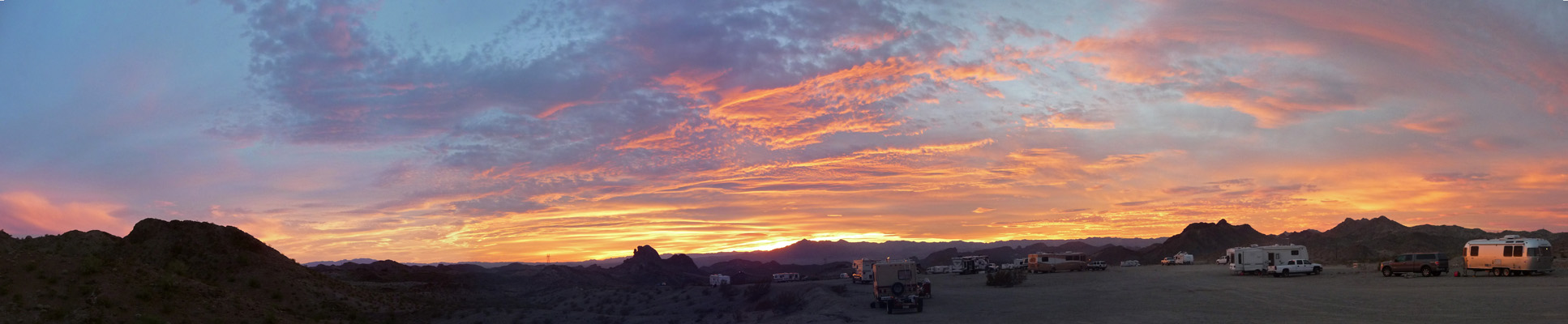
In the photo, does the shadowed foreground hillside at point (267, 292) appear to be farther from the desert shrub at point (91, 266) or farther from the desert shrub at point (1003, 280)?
the desert shrub at point (1003, 280)

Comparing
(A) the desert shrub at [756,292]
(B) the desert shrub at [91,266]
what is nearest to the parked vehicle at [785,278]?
(A) the desert shrub at [756,292]

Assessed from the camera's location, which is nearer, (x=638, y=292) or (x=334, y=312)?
(x=334, y=312)

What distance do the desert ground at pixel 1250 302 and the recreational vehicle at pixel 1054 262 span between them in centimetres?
2365

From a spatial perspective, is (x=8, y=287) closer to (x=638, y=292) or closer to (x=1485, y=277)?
(x=638, y=292)

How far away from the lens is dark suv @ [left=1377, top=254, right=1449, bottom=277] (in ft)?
147

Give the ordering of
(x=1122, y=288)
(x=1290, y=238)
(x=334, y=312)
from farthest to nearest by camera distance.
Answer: (x=1290, y=238) → (x=1122, y=288) → (x=334, y=312)

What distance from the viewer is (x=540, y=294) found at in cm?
6575

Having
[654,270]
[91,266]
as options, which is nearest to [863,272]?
[91,266]

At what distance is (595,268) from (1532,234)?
11840 cm

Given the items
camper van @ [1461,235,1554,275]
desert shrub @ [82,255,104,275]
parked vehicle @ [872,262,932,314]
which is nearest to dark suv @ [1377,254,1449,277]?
camper van @ [1461,235,1554,275]

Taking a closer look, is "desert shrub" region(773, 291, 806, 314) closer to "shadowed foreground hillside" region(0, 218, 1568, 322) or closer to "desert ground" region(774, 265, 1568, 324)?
"shadowed foreground hillside" region(0, 218, 1568, 322)

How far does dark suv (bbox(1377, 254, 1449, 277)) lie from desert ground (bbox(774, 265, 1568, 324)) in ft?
2.96

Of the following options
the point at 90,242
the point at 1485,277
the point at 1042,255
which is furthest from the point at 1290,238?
the point at 90,242

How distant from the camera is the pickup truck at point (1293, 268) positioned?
174 feet
